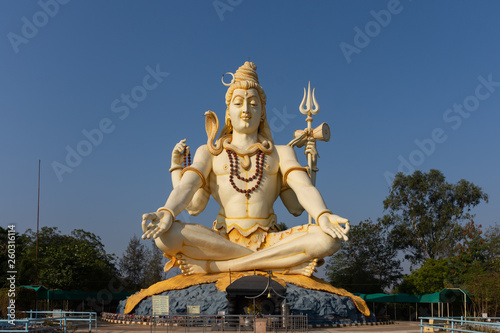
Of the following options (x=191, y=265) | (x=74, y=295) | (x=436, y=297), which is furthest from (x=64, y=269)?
(x=436, y=297)

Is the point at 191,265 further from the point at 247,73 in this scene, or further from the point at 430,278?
the point at 430,278

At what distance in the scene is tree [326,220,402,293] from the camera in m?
28.0

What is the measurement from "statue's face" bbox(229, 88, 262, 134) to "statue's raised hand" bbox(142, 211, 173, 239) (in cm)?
386

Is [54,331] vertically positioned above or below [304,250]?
below

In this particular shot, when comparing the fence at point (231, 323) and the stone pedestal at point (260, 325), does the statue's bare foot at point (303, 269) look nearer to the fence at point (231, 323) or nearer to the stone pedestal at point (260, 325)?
the fence at point (231, 323)

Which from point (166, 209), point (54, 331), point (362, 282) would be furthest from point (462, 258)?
point (54, 331)

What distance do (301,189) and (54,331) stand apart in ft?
26.1

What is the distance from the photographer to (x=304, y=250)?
50.3ft

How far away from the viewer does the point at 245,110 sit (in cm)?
1673

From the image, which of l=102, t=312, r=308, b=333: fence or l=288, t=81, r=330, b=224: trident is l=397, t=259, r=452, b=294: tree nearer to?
l=288, t=81, r=330, b=224: trident

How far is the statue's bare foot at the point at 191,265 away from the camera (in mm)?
15664

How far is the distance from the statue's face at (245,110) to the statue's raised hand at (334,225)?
12.6 ft

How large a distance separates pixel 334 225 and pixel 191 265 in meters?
4.27

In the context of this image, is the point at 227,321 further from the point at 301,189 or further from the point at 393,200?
the point at 393,200
